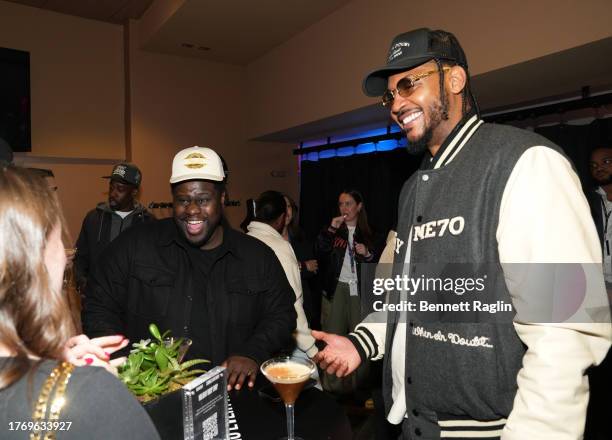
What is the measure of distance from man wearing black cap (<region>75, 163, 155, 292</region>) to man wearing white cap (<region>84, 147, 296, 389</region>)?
231 cm

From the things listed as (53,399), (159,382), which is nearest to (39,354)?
(53,399)

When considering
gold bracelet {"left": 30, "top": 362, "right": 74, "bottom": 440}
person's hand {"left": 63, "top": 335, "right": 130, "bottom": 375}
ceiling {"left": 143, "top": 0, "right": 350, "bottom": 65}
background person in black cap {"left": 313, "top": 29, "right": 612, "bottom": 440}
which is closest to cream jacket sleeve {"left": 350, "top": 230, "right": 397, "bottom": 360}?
background person in black cap {"left": 313, "top": 29, "right": 612, "bottom": 440}

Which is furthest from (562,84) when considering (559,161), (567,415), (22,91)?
(22,91)

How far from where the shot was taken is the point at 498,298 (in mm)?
1215

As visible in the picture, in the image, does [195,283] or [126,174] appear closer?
[195,283]

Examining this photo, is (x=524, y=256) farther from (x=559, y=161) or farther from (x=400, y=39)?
(x=400, y=39)

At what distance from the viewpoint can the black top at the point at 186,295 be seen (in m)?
2.04

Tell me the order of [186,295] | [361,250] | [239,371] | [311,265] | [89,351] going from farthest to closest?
[311,265]
[361,250]
[186,295]
[239,371]
[89,351]

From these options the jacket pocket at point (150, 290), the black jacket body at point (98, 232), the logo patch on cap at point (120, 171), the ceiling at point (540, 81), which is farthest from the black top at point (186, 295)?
the ceiling at point (540, 81)

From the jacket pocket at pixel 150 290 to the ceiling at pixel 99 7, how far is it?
4483mm

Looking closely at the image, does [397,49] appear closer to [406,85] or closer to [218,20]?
[406,85]

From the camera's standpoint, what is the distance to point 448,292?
4.31 feet

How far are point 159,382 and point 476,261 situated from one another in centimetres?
90

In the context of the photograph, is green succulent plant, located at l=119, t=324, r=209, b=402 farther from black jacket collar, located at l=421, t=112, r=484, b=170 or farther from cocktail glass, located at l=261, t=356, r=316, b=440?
black jacket collar, located at l=421, t=112, r=484, b=170
